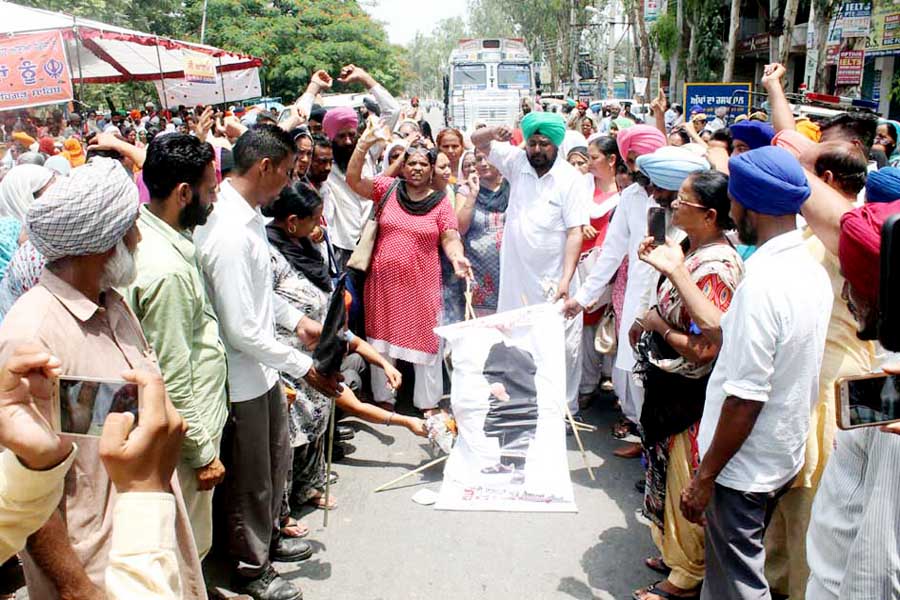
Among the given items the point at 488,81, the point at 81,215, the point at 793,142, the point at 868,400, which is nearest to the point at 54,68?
the point at 81,215

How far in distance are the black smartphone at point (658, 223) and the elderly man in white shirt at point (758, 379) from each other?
130cm

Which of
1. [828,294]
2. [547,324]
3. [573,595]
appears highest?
[828,294]

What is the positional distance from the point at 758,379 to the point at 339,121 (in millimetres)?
4052

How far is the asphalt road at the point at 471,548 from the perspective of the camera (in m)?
3.16

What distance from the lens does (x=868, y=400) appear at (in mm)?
1345

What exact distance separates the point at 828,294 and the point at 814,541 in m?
0.83

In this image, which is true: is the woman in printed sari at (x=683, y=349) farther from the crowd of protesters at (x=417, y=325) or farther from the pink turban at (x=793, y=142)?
the pink turban at (x=793, y=142)

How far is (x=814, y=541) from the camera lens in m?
1.77

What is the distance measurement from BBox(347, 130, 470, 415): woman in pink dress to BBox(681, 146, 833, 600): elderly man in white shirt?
8.29 ft

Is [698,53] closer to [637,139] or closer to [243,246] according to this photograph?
[637,139]

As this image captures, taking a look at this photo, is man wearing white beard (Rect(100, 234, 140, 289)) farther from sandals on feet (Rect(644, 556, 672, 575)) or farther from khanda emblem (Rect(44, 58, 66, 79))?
khanda emblem (Rect(44, 58, 66, 79))

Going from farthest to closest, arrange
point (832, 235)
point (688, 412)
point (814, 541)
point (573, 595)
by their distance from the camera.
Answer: point (573, 595)
point (688, 412)
point (832, 235)
point (814, 541)

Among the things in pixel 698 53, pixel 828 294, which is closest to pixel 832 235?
pixel 828 294

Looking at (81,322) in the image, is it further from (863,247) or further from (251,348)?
(863,247)
